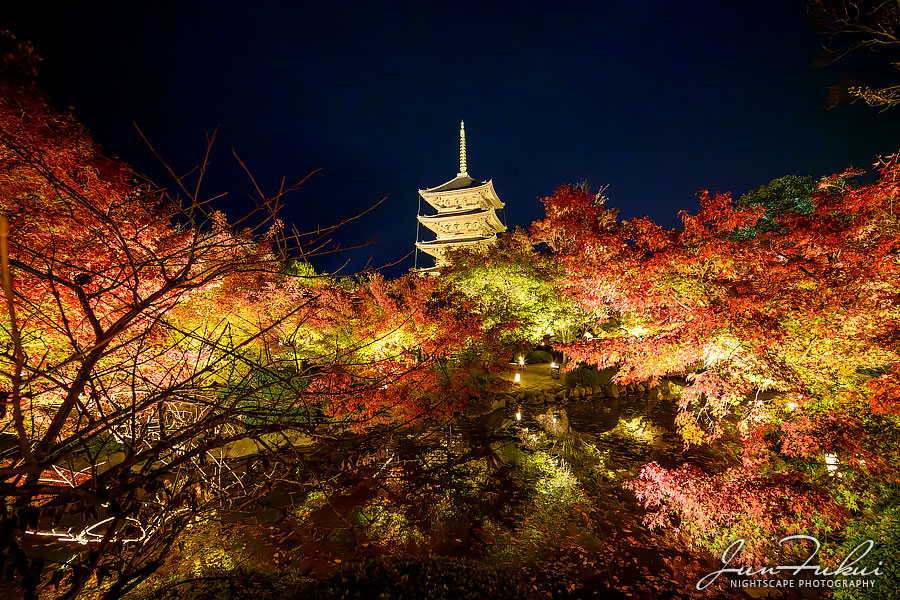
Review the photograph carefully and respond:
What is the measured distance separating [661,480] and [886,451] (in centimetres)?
259

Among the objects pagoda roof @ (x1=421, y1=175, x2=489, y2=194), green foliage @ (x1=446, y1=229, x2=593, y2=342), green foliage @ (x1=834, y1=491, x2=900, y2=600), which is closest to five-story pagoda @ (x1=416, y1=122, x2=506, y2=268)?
pagoda roof @ (x1=421, y1=175, x2=489, y2=194)

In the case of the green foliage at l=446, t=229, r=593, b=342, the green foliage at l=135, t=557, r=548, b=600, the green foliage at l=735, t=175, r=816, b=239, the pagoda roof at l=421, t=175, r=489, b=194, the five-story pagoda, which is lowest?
the green foliage at l=135, t=557, r=548, b=600

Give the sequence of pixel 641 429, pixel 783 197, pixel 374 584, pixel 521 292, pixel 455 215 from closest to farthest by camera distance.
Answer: pixel 374 584 → pixel 641 429 → pixel 521 292 → pixel 783 197 → pixel 455 215

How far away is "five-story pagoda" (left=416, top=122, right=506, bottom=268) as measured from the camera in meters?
25.2

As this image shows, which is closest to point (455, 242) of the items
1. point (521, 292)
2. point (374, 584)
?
point (521, 292)

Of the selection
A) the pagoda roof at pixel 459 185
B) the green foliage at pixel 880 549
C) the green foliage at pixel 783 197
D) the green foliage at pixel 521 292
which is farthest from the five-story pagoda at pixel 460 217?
the green foliage at pixel 880 549

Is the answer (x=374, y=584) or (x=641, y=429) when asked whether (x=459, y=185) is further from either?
(x=374, y=584)

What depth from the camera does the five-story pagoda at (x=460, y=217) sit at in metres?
25.2

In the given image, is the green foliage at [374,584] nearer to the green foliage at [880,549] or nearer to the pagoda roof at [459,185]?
the green foliage at [880,549]

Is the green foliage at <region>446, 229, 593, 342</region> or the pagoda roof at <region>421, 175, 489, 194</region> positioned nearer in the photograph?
the green foliage at <region>446, 229, 593, 342</region>

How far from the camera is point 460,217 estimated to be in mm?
25531

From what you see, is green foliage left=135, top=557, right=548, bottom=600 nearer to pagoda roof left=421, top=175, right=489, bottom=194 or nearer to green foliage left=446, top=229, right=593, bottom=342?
green foliage left=446, top=229, right=593, bottom=342

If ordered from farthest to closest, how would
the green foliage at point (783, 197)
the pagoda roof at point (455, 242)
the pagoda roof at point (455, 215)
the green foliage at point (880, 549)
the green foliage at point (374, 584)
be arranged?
the pagoda roof at point (455, 215), the pagoda roof at point (455, 242), the green foliage at point (783, 197), the green foliage at point (880, 549), the green foliage at point (374, 584)

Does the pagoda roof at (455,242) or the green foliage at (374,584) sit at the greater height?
the pagoda roof at (455,242)
